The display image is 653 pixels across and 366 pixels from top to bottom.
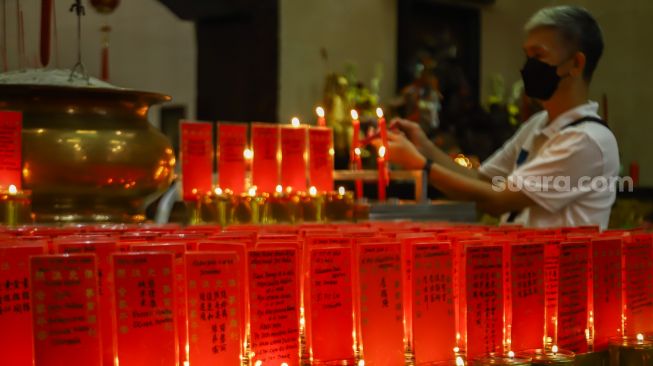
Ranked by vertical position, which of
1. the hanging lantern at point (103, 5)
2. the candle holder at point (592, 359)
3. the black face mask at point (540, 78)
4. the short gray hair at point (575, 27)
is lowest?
the candle holder at point (592, 359)

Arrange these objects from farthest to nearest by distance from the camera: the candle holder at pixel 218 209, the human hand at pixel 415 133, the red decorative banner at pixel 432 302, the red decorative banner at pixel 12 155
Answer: the human hand at pixel 415 133 < the candle holder at pixel 218 209 < the red decorative banner at pixel 12 155 < the red decorative banner at pixel 432 302

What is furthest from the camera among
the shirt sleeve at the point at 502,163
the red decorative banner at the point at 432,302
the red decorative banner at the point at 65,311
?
the shirt sleeve at the point at 502,163

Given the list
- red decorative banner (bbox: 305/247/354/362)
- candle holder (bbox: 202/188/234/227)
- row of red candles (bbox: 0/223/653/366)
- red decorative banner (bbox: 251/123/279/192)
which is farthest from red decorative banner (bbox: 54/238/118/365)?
red decorative banner (bbox: 251/123/279/192)

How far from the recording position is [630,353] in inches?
55.2

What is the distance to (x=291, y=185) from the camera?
2434 mm

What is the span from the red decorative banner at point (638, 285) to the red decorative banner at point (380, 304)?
21.7 inches

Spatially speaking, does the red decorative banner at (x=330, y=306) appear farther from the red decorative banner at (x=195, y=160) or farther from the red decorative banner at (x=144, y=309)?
the red decorative banner at (x=195, y=160)

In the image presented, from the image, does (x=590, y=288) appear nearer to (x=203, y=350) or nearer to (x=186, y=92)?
(x=203, y=350)

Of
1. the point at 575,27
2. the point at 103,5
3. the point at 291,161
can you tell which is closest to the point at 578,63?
the point at 575,27

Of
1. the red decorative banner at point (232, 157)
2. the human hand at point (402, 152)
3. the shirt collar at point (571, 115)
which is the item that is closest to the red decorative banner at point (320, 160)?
the red decorative banner at point (232, 157)

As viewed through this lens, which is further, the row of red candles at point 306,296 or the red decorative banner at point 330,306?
the red decorative banner at point 330,306

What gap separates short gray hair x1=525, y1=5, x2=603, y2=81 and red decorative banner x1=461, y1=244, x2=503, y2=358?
1697 mm

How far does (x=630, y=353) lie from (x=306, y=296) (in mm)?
613

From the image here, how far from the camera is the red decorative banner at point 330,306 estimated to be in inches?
45.9
